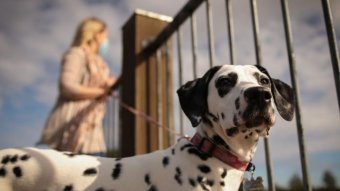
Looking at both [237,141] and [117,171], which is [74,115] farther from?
[237,141]

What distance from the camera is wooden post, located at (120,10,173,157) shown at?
380cm

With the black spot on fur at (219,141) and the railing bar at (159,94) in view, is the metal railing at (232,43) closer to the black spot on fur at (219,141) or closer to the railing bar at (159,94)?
the railing bar at (159,94)

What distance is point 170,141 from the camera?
3.59m

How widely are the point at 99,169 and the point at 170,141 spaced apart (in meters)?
1.45

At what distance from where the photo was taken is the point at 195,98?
219 centimetres

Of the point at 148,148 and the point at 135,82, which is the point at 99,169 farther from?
the point at 135,82

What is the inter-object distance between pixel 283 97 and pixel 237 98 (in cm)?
39

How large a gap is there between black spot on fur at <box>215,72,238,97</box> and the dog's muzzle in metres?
0.23

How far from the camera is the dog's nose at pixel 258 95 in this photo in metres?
1.78

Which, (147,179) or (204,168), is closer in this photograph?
(204,168)

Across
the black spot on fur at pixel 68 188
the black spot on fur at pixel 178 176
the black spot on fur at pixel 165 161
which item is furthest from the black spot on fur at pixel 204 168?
the black spot on fur at pixel 68 188

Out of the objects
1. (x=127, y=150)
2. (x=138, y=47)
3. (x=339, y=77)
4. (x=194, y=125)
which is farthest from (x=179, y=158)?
(x=138, y=47)

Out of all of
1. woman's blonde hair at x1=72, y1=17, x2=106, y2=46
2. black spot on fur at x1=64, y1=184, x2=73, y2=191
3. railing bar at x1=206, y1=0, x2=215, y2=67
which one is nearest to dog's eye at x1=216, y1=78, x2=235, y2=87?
railing bar at x1=206, y1=0, x2=215, y2=67

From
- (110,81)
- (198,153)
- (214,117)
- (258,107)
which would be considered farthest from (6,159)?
(110,81)
